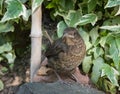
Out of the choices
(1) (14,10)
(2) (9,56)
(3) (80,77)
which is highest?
(1) (14,10)

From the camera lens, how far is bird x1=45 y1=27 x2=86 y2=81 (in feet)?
8.24

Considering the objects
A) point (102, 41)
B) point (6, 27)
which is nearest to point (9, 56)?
point (6, 27)

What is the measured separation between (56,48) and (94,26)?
1.32ft

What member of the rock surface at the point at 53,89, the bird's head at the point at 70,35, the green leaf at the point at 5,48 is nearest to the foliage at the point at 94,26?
the bird's head at the point at 70,35

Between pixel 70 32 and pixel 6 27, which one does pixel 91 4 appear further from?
pixel 6 27

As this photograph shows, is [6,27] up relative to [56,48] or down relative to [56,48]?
up

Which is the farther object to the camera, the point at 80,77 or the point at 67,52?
the point at 80,77

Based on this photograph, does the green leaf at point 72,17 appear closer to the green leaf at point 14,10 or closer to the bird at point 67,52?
the bird at point 67,52

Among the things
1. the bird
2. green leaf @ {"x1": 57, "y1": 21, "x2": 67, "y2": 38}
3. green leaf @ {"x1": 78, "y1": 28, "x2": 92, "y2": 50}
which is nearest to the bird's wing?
→ the bird

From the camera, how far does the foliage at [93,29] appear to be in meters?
2.48

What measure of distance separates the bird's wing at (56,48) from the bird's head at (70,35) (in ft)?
0.12

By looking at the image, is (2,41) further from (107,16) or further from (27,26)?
(107,16)

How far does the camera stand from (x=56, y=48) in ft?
8.32

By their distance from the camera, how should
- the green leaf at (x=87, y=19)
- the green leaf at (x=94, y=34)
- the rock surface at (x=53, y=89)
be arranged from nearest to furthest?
the rock surface at (x=53, y=89)
the green leaf at (x=87, y=19)
the green leaf at (x=94, y=34)
